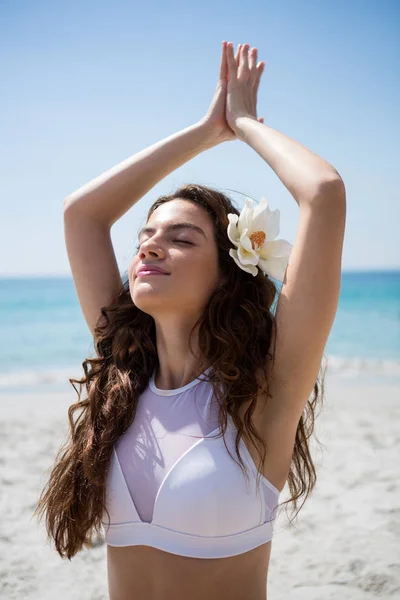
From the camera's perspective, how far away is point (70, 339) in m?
19.2

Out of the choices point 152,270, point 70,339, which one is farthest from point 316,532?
point 70,339

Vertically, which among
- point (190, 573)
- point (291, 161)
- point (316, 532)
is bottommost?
point (316, 532)

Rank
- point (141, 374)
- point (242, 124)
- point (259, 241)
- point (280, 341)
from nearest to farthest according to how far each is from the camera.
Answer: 1. point (280, 341)
2. point (259, 241)
3. point (141, 374)
4. point (242, 124)

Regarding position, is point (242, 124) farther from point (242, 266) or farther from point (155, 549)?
point (155, 549)

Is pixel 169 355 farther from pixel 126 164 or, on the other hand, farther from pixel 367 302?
pixel 367 302

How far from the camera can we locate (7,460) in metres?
6.10

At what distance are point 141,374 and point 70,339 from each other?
55.9 ft

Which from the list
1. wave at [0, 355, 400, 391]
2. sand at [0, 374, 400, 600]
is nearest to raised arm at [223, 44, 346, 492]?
sand at [0, 374, 400, 600]

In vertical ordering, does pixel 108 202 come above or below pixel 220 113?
Result: below

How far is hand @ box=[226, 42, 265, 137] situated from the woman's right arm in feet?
0.49

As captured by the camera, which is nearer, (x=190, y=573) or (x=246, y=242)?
(x=190, y=573)

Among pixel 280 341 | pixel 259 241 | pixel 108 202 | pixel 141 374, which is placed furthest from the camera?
pixel 108 202

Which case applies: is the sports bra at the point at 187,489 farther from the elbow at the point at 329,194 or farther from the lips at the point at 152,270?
the elbow at the point at 329,194

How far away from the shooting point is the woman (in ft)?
6.89
